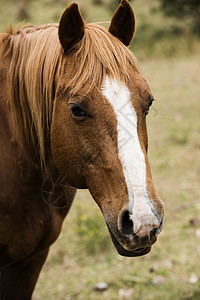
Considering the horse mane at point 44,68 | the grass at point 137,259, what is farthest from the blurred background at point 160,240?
the horse mane at point 44,68

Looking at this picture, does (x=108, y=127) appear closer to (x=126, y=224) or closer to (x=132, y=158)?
(x=132, y=158)

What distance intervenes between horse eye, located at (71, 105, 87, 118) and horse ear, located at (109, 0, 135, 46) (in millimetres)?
491

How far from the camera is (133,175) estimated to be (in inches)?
61.3

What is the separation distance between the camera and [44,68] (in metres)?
1.94

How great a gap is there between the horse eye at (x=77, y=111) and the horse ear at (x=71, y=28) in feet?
1.08

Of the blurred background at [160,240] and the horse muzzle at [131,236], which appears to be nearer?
the horse muzzle at [131,236]

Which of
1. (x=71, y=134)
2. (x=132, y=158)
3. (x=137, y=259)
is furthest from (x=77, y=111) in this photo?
(x=137, y=259)

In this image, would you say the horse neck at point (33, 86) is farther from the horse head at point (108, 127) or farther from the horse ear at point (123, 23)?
the horse ear at point (123, 23)

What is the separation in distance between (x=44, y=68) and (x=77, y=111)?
36 centimetres

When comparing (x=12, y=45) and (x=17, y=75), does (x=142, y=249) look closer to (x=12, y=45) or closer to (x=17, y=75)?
(x=17, y=75)

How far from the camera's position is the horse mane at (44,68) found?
1.75 meters

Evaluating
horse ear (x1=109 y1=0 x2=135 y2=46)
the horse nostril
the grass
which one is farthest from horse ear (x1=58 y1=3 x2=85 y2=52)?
the grass

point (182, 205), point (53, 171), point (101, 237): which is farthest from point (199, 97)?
point (53, 171)

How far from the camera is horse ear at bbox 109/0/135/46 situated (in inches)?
74.5
